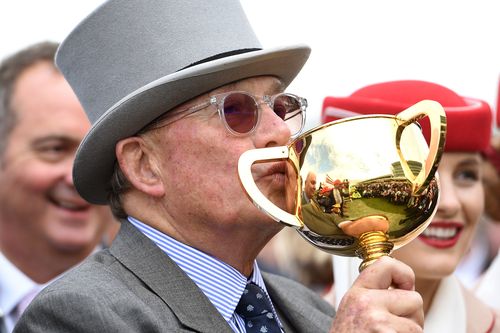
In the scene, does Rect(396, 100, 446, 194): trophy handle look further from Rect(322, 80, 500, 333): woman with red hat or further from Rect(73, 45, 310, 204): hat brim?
Rect(322, 80, 500, 333): woman with red hat

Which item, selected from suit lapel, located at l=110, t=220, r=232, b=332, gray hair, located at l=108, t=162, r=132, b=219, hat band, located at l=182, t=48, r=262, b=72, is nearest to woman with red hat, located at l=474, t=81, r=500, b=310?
hat band, located at l=182, t=48, r=262, b=72

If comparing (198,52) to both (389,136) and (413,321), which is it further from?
(413,321)

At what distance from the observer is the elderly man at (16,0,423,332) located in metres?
3.61

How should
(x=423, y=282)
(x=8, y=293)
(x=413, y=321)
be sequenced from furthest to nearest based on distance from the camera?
1. (x=8, y=293)
2. (x=423, y=282)
3. (x=413, y=321)

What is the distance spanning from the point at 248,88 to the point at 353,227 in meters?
0.80

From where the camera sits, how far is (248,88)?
3809 mm

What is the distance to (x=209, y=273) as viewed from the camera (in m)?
3.71

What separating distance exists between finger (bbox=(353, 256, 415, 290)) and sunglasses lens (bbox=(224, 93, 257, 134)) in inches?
31.0

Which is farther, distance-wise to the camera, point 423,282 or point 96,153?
point 423,282

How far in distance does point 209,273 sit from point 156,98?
60 cm

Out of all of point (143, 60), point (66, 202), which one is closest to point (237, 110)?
point (143, 60)

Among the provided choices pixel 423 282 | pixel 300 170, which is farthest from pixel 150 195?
pixel 423 282

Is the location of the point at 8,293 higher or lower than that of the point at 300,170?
lower

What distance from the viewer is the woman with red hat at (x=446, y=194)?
4738 millimetres
